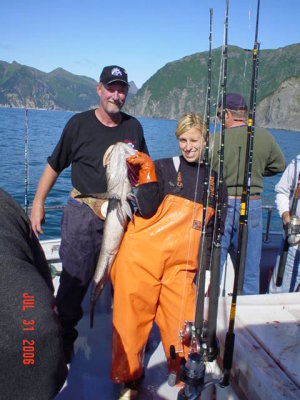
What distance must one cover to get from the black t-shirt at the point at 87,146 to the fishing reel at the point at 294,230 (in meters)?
1.83

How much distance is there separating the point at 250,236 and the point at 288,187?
2.40ft

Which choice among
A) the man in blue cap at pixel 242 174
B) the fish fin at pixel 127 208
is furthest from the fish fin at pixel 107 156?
the man in blue cap at pixel 242 174

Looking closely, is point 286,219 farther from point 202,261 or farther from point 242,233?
point 202,261

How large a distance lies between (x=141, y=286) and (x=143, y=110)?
154 metres

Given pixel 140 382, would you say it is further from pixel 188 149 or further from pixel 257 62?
pixel 257 62

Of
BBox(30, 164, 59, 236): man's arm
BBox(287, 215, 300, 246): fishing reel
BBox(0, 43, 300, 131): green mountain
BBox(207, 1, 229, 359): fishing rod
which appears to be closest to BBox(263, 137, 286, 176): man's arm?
BBox(287, 215, 300, 246): fishing reel

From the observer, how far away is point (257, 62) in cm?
310

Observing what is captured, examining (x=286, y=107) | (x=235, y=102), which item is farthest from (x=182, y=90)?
(x=235, y=102)

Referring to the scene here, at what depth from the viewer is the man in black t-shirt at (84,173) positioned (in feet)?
9.72

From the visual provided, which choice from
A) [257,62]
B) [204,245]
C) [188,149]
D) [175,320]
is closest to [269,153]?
[257,62]

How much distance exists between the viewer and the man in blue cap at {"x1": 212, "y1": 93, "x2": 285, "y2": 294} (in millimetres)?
3680

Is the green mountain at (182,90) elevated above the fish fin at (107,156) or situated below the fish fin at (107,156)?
above

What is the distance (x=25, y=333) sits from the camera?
38.2 inches

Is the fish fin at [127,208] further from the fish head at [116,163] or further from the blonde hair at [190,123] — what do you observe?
A: the blonde hair at [190,123]
